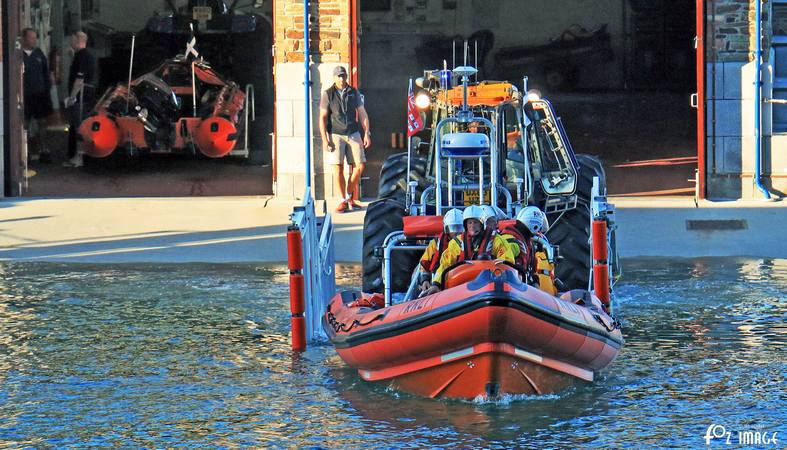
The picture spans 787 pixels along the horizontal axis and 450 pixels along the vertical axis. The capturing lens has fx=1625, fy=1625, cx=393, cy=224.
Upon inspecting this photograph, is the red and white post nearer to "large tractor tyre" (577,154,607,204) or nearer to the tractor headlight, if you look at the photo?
the tractor headlight

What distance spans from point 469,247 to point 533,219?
1.04m

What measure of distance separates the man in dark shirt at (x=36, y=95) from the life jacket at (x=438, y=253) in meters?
11.9

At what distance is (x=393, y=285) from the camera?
13125 millimetres

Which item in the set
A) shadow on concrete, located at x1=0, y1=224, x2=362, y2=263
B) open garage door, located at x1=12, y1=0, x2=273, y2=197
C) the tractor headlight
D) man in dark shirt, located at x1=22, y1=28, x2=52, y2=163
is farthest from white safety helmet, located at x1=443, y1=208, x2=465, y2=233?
man in dark shirt, located at x1=22, y1=28, x2=52, y2=163

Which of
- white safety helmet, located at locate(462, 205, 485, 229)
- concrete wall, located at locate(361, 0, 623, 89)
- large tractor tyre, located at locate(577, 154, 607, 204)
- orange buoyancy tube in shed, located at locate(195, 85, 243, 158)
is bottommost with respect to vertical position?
white safety helmet, located at locate(462, 205, 485, 229)

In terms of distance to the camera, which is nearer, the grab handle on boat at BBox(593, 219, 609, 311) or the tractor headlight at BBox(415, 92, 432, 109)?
the grab handle on boat at BBox(593, 219, 609, 311)

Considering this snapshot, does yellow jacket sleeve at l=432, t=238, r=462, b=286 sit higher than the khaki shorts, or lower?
lower

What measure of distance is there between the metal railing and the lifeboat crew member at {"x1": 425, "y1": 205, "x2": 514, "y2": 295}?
4.21 feet

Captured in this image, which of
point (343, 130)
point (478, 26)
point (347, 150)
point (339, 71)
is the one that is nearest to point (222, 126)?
point (347, 150)

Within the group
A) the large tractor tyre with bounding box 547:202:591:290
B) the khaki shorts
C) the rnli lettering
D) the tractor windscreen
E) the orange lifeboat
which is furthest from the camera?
the khaki shorts

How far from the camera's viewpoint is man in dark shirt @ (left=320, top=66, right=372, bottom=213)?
19.8 metres

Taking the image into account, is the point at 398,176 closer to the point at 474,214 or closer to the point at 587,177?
the point at 587,177

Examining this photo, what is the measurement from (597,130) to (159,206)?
34.2 ft

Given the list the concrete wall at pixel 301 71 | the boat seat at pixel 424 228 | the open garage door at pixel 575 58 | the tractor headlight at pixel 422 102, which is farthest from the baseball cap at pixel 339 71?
the boat seat at pixel 424 228
